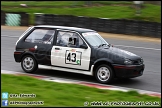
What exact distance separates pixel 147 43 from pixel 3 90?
15.8 m

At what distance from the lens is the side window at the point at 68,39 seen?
1101 centimetres

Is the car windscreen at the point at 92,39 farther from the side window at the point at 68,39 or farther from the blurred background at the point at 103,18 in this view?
the blurred background at the point at 103,18

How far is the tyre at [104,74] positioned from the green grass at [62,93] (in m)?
1.66

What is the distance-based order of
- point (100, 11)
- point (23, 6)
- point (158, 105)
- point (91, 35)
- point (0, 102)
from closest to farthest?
point (0, 102)
point (158, 105)
point (91, 35)
point (100, 11)
point (23, 6)

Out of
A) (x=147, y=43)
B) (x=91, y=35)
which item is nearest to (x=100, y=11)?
(x=147, y=43)

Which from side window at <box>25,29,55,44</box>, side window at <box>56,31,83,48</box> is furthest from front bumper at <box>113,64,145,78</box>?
side window at <box>25,29,55,44</box>

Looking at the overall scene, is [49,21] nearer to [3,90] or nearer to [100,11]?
[100,11]

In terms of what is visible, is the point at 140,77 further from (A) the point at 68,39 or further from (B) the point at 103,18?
(B) the point at 103,18

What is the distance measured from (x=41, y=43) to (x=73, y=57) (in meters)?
1.25

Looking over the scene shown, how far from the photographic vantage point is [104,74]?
10.6 meters

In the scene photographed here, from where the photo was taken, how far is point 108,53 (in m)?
10.5

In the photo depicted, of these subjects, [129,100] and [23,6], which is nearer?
[129,100]

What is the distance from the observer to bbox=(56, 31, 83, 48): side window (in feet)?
36.1

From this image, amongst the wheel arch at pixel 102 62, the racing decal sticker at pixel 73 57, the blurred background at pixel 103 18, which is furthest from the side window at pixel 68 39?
the blurred background at pixel 103 18
